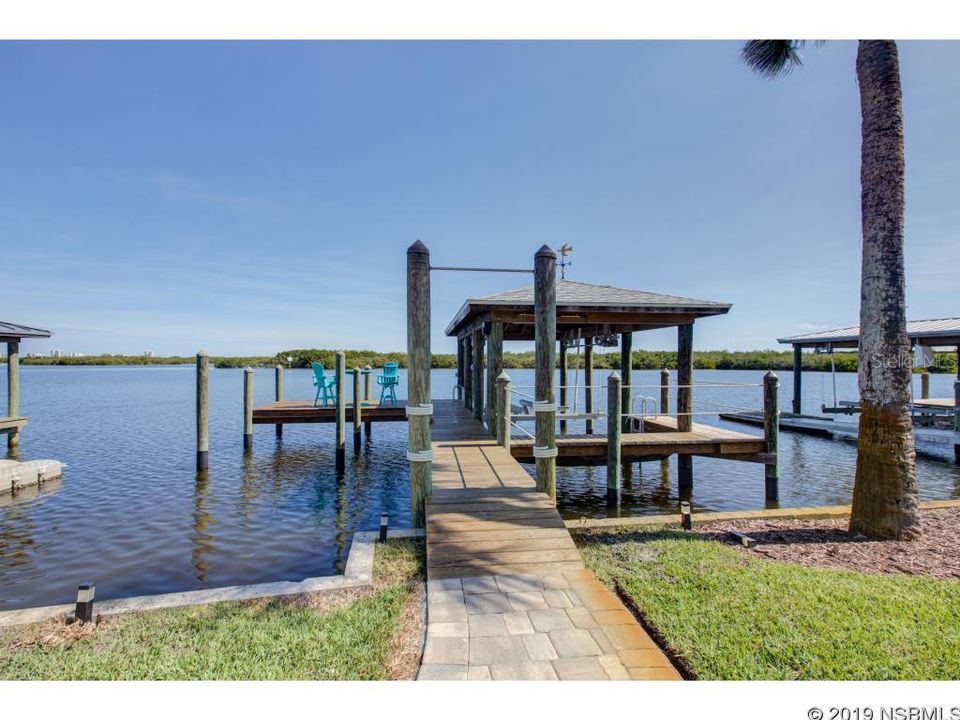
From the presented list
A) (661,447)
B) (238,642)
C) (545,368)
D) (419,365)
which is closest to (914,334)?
(661,447)

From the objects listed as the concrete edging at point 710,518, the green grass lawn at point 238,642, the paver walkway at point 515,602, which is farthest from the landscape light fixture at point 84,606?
the concrete edging at point 710,518

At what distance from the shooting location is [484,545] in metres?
4.46

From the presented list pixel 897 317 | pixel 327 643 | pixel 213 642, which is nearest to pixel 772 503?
pixel 897 317

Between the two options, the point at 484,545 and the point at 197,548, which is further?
the point at 197,548

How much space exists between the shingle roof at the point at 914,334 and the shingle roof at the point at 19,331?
2466 centimetres

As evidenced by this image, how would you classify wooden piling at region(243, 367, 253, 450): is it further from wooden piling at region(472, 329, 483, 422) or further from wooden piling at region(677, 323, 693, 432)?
wooden piling at region(677, 323, 693, 432)

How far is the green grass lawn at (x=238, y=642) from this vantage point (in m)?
2.93

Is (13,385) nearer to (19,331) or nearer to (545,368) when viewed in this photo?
(19,331)

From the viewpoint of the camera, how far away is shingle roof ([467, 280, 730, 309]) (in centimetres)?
968

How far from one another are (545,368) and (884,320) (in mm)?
3930

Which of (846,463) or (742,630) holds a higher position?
(742,630)

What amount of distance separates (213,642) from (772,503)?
9.77 metres
